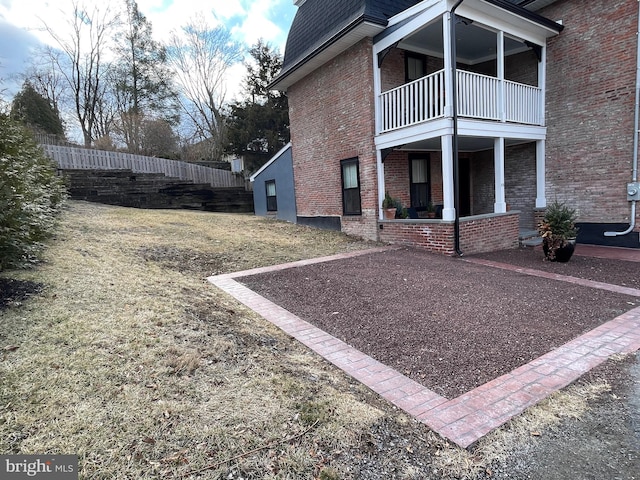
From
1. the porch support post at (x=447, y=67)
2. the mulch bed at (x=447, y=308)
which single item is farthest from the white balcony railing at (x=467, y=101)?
the mulch bed at (x=447, y=308)

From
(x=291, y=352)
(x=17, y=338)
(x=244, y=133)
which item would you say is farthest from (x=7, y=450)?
(x=244, y=133)

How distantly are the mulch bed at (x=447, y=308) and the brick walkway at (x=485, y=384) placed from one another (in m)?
0.12

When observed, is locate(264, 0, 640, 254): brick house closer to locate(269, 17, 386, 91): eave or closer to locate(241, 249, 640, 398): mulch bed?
locate(269, 17, 386, 91): eave

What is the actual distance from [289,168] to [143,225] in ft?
20.6

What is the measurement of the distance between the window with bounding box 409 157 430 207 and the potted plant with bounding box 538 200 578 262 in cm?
388

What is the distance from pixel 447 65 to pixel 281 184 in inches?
335

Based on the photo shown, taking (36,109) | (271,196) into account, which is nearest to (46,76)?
(36,109)

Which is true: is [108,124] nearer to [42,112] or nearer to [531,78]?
[42,112]

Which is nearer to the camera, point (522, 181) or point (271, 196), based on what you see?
point (522, 181)

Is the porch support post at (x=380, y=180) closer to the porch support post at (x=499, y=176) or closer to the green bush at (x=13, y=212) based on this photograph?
the porch support post at (x=499, y=176)

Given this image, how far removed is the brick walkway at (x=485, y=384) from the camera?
2.63 metres

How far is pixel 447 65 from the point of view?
8.22 m

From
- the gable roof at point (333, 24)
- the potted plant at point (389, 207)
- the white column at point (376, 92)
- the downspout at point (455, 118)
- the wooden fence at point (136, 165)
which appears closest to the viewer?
the downspout at point (455, 118)

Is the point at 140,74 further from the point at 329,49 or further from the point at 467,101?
the point at 467,101
